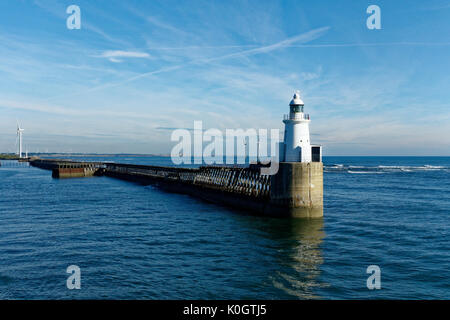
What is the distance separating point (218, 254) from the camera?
67.4 feet

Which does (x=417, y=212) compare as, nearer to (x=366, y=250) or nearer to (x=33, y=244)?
(x=366, y=250)

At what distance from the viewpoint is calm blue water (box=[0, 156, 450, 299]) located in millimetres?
15445

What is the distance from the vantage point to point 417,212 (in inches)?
1454

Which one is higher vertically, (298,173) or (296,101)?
(296,101)

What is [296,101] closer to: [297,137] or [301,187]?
[297,137]

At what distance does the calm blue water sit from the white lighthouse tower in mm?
5659

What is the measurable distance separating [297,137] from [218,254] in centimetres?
1416

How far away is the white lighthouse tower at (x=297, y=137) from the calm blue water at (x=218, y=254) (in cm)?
566

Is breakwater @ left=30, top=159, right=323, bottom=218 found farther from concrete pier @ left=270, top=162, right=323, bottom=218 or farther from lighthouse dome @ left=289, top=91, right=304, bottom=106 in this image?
lighthouse dome @ left=289, top=91, right=304, bottom=106

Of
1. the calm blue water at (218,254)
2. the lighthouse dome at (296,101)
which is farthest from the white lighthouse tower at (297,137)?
the calm blue water at (218,254)

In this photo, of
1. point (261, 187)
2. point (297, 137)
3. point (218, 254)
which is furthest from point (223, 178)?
point (218, 254)

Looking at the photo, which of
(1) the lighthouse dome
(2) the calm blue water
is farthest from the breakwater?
(1) the lighthouse dome
